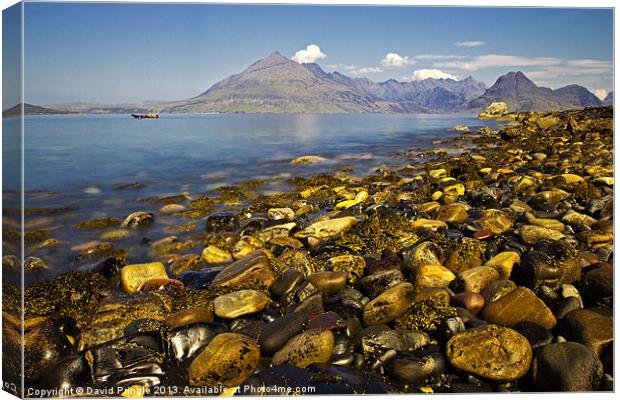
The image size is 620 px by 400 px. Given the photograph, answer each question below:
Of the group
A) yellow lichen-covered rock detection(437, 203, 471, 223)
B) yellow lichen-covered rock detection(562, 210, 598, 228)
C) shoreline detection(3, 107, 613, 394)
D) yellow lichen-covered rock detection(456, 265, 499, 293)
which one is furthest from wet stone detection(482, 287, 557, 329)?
yellow lichen-covered rock detection(437, 203, 471, 223)

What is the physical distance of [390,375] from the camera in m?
4.95

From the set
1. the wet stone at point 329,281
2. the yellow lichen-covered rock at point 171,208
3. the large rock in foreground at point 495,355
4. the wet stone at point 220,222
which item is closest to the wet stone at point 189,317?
the wet stone at point 329,281

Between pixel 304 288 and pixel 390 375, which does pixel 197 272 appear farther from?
pixel 390 375

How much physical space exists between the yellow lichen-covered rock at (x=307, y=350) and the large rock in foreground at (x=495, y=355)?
130 cm

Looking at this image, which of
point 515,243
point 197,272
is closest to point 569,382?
point 515,243

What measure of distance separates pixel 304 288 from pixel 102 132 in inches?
174

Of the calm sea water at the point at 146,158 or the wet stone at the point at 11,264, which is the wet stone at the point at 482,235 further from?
the wet stone at the point at 11,264

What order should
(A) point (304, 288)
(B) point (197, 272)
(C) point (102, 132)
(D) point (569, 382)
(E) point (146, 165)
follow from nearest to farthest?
1. (D) point (569, 382)
2. (A) point (304, 288)
3. (B) point (197, 272)
4. (C) point (102, 132)
5. (E) point (146, 165)

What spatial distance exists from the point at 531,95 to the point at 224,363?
6.23m

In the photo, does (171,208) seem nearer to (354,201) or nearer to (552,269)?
(354,201)

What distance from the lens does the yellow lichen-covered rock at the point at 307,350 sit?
5.04 meters

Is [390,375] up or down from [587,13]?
down

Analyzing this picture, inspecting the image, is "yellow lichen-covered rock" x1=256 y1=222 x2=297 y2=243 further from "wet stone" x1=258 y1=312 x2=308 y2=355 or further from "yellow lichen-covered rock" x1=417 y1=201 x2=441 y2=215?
"wet stone" x1=258 y1=312 x2=308 y2=355

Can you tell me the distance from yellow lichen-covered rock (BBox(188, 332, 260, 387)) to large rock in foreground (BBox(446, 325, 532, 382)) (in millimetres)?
2133
